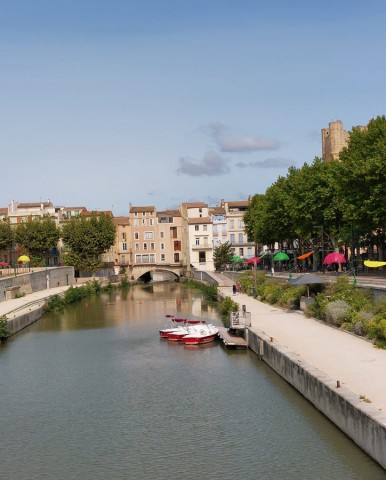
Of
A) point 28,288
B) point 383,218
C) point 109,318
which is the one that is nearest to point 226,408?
point 383,218

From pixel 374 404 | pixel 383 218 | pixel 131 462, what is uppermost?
pixel 383 218

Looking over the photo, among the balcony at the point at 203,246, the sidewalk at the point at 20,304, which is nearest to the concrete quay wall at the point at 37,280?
the sidewalk at the point at 20,304

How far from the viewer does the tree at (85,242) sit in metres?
102

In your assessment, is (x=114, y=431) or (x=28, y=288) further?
(x=28, y=288)

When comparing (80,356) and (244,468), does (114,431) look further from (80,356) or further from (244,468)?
(80,356)

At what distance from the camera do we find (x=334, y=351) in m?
27.1

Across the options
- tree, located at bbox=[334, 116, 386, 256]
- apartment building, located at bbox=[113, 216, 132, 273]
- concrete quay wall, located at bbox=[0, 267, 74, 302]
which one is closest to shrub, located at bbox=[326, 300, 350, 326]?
tree, located at bbox=[334, 116, 386, 256]

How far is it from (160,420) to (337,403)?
6.83 metres

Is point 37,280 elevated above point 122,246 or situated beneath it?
situated beneath

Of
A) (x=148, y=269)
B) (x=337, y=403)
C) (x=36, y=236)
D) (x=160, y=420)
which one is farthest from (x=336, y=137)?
(x=337, y=403)

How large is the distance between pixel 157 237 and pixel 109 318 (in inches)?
2621

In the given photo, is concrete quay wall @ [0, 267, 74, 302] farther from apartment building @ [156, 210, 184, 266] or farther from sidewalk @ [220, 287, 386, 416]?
sidewalk @ [220, 287, 386, 416]

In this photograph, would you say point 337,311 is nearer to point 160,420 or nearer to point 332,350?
point 332,350

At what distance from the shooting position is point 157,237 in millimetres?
124625
